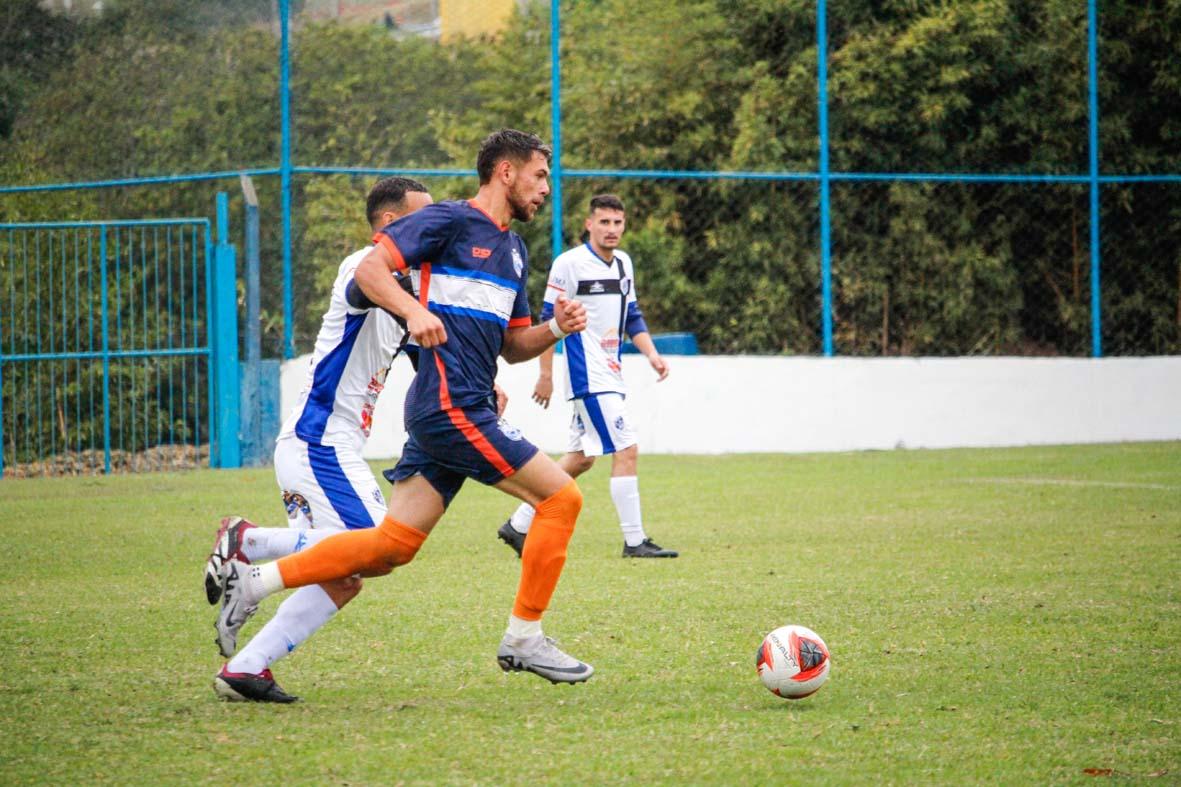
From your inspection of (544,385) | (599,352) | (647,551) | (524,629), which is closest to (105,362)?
(599,352)

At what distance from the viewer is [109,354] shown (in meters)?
15.2

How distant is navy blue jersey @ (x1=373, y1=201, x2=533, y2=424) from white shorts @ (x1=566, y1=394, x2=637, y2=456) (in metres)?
4.28

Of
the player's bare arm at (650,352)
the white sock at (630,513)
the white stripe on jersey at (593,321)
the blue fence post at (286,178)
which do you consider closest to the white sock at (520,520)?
the white sock at (630,513)

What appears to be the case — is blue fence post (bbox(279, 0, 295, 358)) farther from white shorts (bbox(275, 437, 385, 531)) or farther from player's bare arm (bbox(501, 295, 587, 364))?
player's bare arm (bbox(501, 295, 587, 364))

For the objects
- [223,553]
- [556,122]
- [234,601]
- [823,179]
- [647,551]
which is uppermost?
[556,122]

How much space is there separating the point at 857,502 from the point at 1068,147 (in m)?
9.34

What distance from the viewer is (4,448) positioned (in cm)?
1622

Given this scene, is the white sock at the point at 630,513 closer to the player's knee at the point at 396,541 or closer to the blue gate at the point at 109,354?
the player's knee at the point at 396,541

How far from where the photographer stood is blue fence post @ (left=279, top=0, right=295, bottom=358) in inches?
615

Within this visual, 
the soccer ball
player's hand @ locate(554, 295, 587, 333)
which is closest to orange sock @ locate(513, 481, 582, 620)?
player's hand @ locate(554, 295, 587, 333)

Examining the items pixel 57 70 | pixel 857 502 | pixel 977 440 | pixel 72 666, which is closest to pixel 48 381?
pixel 57 70

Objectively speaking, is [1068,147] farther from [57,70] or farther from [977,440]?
[57,70]

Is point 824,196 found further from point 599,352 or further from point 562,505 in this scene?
point 562,505

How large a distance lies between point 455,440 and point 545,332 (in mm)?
547
